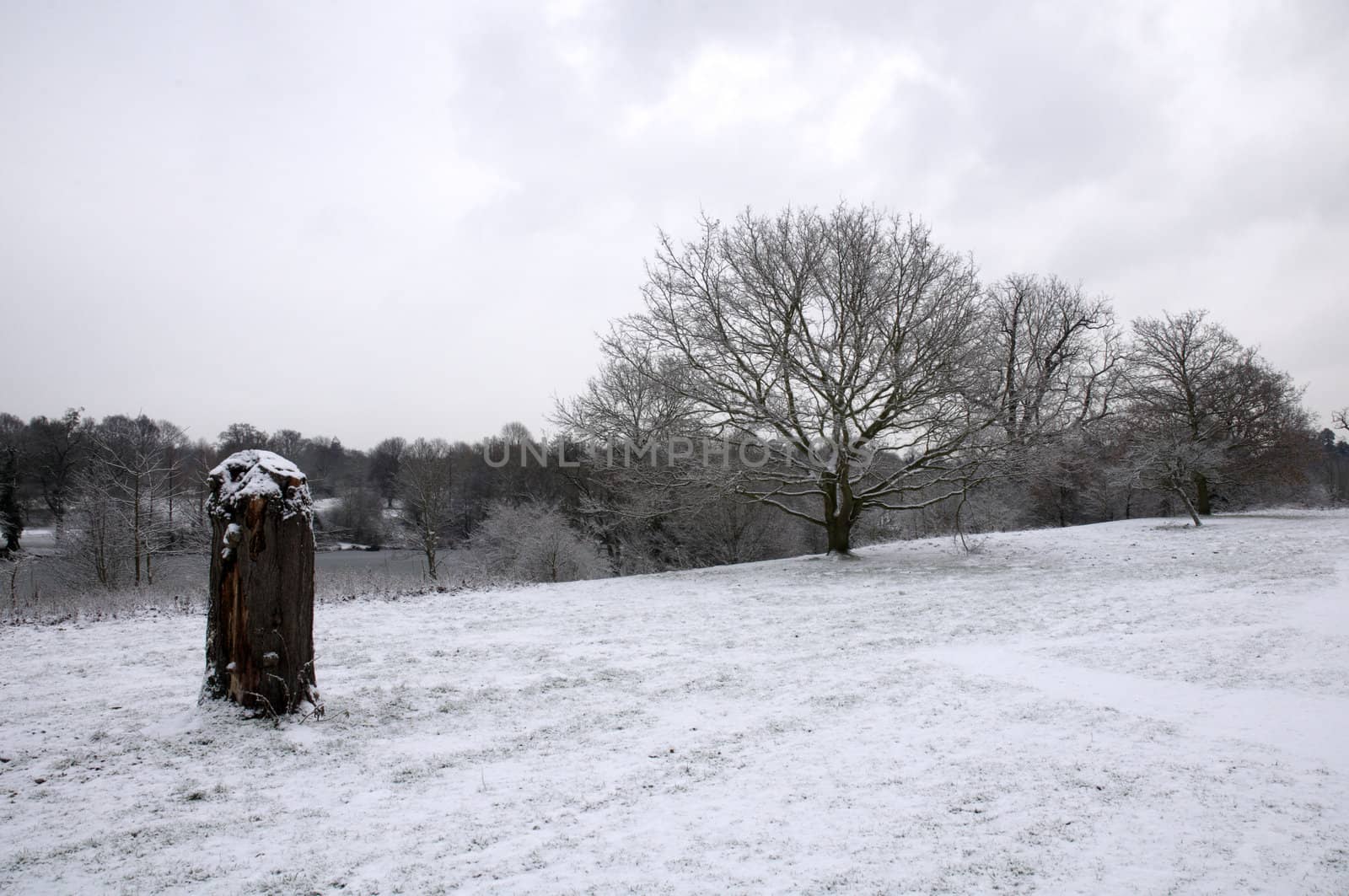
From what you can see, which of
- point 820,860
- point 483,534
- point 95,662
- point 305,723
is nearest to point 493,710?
point 305,723

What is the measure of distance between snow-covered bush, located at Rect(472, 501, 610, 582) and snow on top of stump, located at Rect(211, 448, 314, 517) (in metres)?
17.0

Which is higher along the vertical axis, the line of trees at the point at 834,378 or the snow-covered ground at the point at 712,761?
the line of trees at the point at 834,378

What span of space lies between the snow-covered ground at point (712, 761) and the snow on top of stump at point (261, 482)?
1514 mm

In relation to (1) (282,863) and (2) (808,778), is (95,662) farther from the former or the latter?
(2) (808,778)

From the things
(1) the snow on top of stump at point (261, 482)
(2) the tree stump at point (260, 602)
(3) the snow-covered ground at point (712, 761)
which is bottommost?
(3) the snow-covered ground at point (712, 761)

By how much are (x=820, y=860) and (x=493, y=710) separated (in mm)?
2978

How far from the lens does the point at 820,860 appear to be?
116 inches

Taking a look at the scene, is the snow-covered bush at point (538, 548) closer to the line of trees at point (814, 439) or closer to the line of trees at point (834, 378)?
the line of trees at point (814, 439)

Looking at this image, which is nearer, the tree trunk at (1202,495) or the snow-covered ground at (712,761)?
the snow-covered ground at (712,761)

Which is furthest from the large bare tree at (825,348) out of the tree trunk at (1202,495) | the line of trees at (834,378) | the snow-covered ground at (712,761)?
the tree trunk at (1202,495)

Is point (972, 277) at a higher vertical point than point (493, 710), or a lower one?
higher

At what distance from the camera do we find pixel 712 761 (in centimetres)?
412

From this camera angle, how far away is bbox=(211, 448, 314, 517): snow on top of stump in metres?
4.96

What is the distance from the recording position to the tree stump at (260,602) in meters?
4.84
